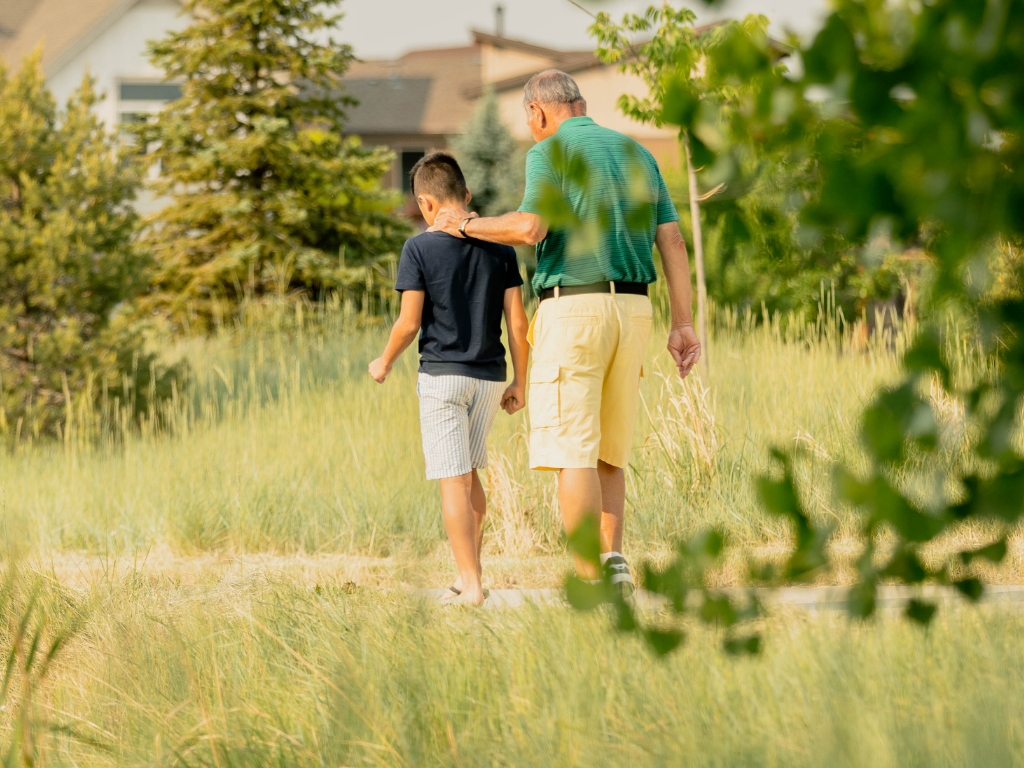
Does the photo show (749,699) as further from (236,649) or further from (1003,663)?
(236,649)

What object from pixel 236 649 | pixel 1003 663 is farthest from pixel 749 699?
pixel 236 649

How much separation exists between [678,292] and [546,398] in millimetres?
684

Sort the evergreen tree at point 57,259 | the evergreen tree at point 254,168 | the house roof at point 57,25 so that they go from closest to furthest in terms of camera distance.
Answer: the evergreen tree at point 57,259 < the evergreen tree at point 254,168 < the house roof at point 57,25

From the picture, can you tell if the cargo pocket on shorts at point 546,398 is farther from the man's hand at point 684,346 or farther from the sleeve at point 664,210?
the sleeve at point 664,210

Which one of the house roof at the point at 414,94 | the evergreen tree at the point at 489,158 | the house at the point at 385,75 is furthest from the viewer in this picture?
the house roof at the point at 414,94

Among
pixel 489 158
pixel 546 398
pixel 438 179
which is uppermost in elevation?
pixel 489 158

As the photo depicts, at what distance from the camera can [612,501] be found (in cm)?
433

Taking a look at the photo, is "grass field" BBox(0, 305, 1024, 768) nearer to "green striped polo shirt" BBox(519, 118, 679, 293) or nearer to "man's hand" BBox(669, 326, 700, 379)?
"man's hand" BBox(669, 326, 700, 379)

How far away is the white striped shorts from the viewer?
4.26 m

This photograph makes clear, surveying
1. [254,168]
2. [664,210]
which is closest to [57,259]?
[664,210]

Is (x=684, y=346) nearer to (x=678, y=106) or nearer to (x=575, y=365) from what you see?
(x=575, y=365)

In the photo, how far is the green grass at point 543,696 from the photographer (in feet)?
7.75

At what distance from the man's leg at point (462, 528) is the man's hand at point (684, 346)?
3.09ft

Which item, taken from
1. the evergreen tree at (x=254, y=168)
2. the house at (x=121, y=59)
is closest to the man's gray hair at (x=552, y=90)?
the evergreen tree at (x=254, y=168)
